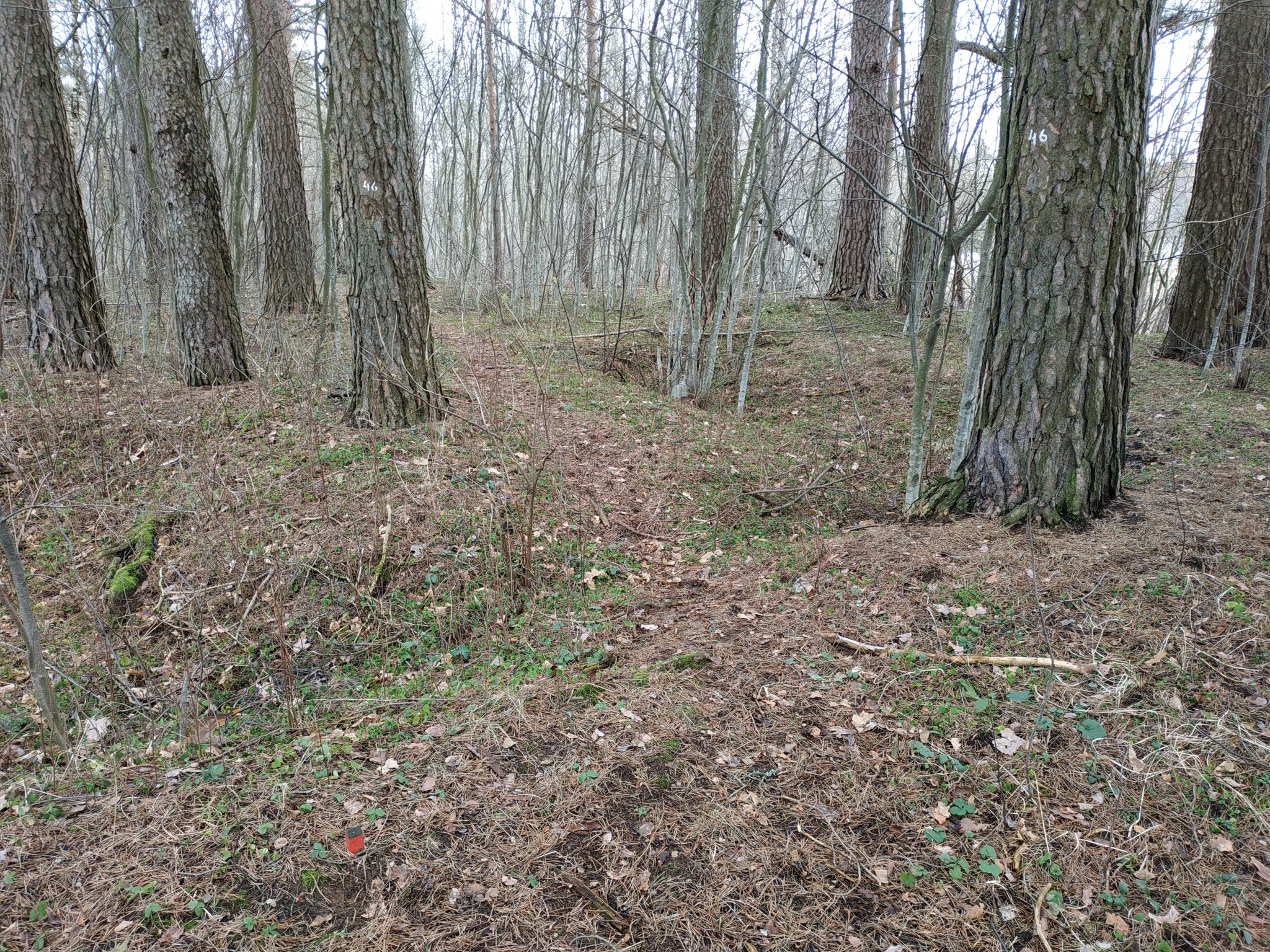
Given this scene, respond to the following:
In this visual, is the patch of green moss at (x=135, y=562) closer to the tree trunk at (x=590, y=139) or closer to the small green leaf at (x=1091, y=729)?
the small green leaf at (x=1091, y=729)

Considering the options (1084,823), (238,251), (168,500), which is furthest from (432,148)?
(1084,823)

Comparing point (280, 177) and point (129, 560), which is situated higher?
point (280, 177)

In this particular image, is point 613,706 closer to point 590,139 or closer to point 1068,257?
point 1068,257

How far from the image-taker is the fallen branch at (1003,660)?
8.79 ft

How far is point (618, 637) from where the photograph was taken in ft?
11.5

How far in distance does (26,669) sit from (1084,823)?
481 centimetres

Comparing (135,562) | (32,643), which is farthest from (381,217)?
(32,643)

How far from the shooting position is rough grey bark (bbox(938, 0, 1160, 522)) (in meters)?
3.31

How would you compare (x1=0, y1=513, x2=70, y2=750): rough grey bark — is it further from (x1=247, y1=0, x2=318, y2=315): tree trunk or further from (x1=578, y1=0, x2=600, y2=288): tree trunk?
(x1=247, y1=0, x2=318, y2=315): tree trunk

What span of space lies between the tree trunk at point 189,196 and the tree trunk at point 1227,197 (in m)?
9.24

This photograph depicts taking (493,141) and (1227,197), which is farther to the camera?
(493,141)

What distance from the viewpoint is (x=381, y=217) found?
4.88 metres

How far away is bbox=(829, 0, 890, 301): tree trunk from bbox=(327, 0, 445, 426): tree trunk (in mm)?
6127

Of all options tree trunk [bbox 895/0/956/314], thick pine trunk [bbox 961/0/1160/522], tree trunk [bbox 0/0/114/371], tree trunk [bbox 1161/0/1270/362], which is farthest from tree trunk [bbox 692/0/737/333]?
tree trunk [bbox 0/0/114/371]
